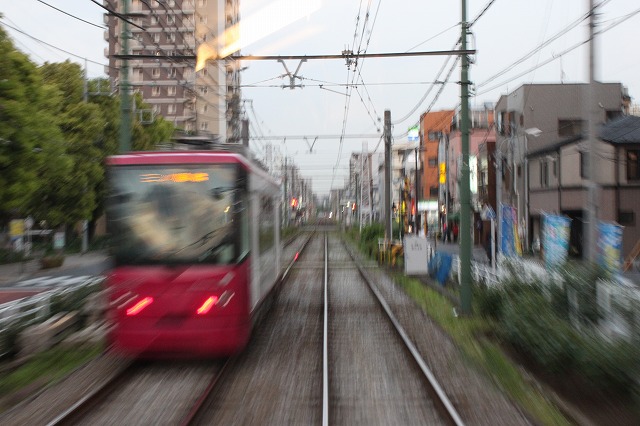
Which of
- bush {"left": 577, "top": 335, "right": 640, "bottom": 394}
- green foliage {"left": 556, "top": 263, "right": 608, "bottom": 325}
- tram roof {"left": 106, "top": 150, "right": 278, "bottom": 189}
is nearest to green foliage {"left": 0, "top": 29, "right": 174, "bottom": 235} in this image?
tram roof {"left": 106, "top": 150, "right": 278, "bottom": 189}

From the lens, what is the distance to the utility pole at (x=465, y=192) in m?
12.4

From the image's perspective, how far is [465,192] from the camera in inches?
501

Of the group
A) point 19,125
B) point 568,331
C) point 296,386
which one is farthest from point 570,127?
point 296,386

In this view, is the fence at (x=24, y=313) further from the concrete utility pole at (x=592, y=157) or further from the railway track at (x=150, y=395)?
the concrete utility pole at (x=592, y=157)

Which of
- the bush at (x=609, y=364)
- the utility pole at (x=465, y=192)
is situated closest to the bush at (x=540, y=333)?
the bush at (x=609, y=364)

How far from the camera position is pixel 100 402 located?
6.67 meters

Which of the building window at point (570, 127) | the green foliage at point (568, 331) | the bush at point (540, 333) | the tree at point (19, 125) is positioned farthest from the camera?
the building window at point (570, 127)

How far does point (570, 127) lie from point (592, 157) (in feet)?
91.3

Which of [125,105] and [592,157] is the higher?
[125,105]

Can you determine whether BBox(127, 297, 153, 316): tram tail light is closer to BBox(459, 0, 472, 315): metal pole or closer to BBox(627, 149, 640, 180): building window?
BBox(459, 0, 472, 315): metal pole

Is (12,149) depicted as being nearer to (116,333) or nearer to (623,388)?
(116,333)

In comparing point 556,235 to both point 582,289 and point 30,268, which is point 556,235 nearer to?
point 582,289

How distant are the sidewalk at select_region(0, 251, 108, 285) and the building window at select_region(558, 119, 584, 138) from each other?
991 inches

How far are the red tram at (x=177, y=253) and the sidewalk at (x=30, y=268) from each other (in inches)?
721
